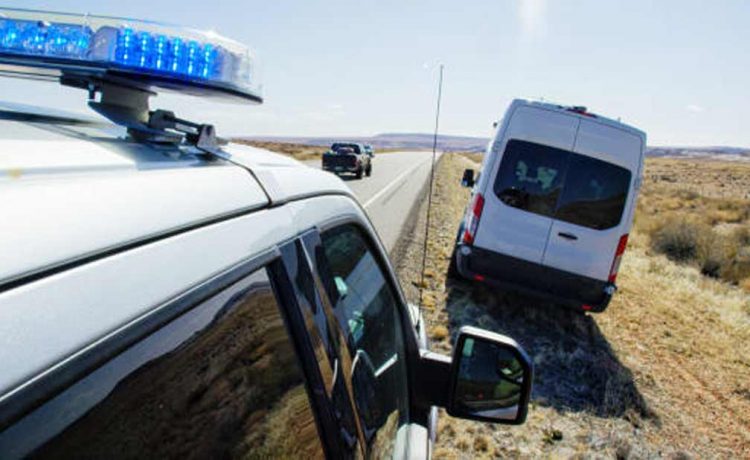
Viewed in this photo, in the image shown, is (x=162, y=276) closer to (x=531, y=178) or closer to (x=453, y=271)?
(x=531, y=178)

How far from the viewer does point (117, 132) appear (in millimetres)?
1096

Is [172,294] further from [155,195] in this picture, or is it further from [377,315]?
[377,315]

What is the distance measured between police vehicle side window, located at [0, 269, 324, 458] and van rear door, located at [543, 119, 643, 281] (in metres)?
6.21

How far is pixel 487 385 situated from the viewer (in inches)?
80.6

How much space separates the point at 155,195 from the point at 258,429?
1.50ft

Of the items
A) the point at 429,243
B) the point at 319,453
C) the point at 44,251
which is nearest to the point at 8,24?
the point at 44,251

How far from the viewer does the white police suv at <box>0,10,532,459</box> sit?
22.7 inches

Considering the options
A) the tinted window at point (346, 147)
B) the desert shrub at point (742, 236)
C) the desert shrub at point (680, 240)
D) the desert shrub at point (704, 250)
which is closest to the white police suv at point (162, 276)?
the desert shrub at point (704, 250)

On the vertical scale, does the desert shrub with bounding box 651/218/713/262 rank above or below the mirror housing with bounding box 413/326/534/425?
below

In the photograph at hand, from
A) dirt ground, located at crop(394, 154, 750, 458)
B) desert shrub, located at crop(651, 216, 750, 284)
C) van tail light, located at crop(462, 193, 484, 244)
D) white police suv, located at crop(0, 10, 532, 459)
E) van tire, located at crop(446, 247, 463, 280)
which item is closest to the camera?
white police suv, located at crop(0, 10, 532, 459)

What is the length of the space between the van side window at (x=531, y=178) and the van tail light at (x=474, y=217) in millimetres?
239

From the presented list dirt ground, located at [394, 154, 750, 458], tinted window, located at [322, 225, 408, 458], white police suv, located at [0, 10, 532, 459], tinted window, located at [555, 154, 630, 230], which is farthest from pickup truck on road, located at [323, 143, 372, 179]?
white police suv, located at [0, 10, 532, 459]

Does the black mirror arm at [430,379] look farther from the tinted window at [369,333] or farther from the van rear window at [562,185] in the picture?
the van rear window at [562,185]

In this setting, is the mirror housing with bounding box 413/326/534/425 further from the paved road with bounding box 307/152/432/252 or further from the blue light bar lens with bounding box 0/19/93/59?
the paved road with bounding box 307/152/432/252
